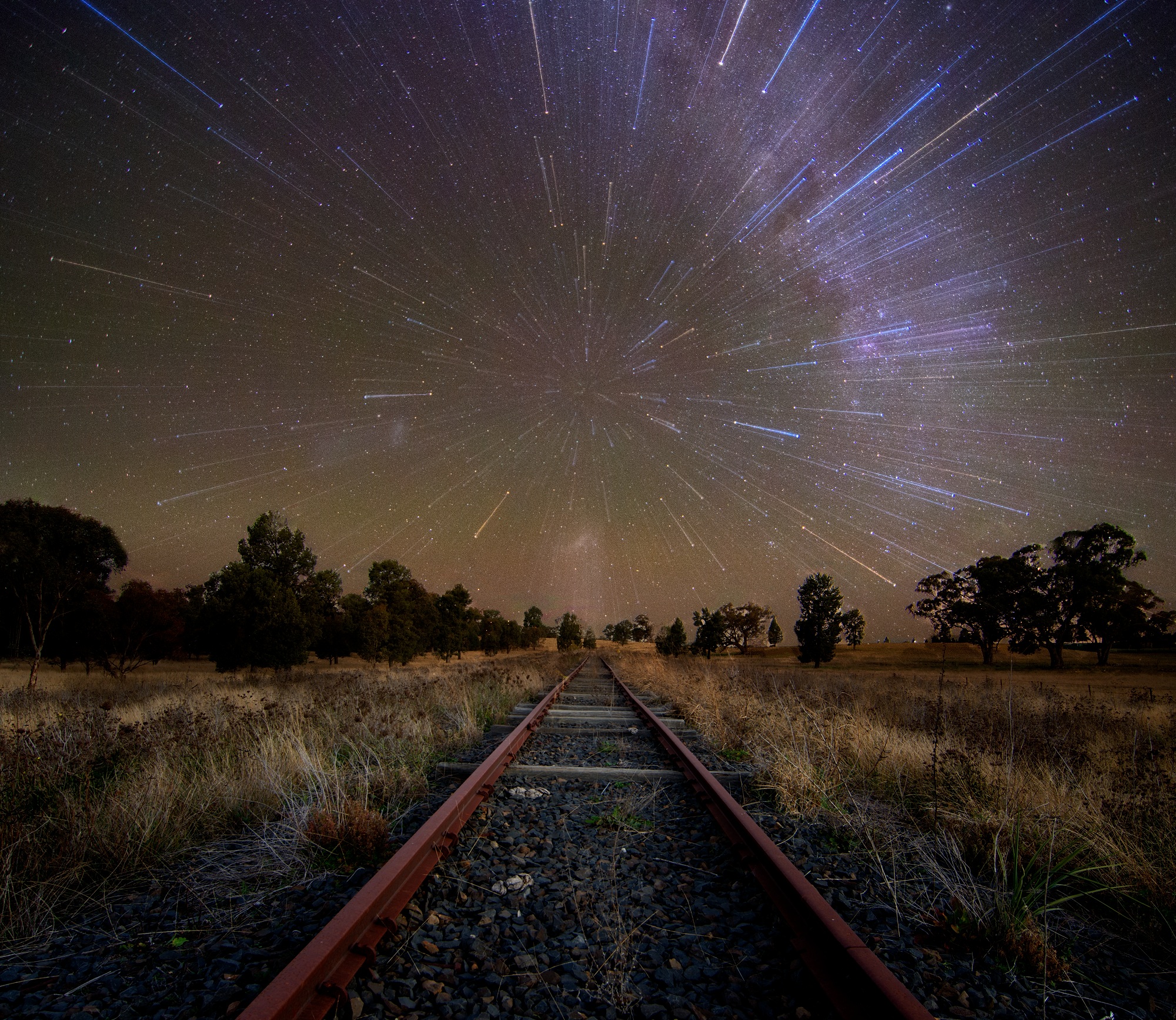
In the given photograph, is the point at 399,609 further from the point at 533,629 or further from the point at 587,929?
the point at 533,629

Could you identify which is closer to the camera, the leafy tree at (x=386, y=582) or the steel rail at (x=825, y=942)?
the steel rail at (x=825, y=942)

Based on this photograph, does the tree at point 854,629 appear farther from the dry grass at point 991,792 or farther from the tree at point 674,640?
Answer: the dry grass at point 991,792

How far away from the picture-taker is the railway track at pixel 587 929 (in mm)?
2041

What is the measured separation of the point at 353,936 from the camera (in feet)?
7.29

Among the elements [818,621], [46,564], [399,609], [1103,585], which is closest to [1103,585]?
[1103,585]

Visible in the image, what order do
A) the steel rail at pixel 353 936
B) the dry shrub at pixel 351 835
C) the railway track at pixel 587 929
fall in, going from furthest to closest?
1. the dry shrub at pixel 351 835
2. the railway track at pixel 587 929
3. the steel rail at pixel 353 936

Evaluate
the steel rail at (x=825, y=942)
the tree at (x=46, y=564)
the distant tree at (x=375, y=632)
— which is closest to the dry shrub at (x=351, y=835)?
the steel rail at (x=825, y=942)

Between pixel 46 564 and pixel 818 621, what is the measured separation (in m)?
57.2

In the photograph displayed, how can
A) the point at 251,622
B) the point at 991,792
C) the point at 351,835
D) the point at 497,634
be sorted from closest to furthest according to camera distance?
the point at 351,835, the point at 991,792, the point at 251,622, the point at 497,634

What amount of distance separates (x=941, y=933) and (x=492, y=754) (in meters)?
3.61

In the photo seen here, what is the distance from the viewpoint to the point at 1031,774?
499 centimetres

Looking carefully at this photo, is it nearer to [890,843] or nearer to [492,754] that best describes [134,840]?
[492,754]

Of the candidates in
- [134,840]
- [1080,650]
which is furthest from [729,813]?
[1080,650]

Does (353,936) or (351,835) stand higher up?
(353,936)
